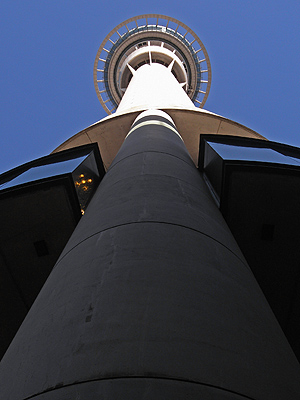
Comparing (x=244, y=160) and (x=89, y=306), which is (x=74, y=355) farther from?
(x=244, y=160)

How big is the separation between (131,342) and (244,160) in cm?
683

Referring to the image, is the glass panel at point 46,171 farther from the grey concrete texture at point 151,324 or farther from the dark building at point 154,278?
the grey concrete texture at point 151,324

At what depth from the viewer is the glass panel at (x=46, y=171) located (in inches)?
376

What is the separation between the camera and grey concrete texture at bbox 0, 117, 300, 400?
2518 millimetres

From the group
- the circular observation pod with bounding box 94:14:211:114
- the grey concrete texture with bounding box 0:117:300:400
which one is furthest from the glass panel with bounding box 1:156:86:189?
the circular observation pod with bounding box 94:14:211:114

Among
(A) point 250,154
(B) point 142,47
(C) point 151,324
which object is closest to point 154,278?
(C) point 151,324

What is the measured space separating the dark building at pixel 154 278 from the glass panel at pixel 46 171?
0.26 feet

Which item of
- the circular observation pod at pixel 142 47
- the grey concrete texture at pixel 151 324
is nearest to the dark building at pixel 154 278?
the grey concrete texture at pixel 151 324

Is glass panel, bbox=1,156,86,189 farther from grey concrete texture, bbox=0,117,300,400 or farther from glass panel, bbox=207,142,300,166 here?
grey concrete texture, bbox=0,117,300,400

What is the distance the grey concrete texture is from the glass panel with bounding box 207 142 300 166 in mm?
4472

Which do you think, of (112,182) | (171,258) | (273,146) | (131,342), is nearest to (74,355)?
(131,342)

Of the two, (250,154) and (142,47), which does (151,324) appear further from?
(142,47)

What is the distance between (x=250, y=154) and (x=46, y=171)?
5.51 metres

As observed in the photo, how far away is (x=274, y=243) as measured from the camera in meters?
9.56
